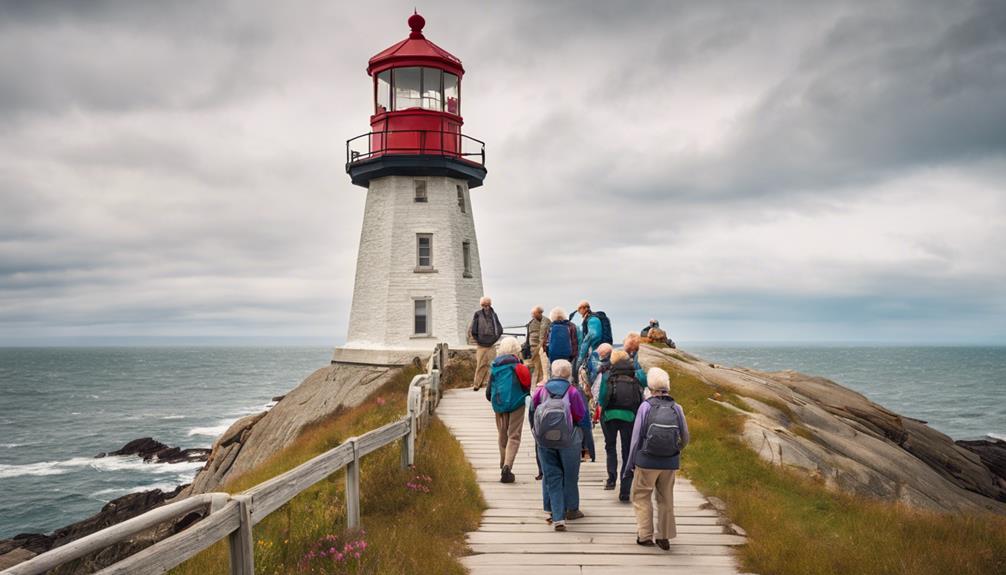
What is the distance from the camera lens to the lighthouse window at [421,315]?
90.1 feet

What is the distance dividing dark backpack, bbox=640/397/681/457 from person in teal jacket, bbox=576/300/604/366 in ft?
18.6

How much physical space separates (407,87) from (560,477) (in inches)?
862

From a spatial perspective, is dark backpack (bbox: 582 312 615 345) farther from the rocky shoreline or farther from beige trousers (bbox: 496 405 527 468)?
the rocky shoreline

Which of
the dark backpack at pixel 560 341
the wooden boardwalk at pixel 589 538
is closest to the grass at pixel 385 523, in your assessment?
the wooden boardwalk at pixel 589 538

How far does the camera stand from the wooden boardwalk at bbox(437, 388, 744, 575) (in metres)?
7.68

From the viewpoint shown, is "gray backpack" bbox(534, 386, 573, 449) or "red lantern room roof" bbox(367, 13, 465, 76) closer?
"gray backpack" bbox(534, 386, 573, 449)

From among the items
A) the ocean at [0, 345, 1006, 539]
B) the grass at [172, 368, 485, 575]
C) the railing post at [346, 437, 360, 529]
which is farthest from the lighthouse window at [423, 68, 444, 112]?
the ocean at [0, 345, 1006, 539]

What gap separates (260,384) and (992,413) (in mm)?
86814

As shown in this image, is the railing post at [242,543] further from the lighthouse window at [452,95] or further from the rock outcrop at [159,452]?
the rock outcrop at [159,452]

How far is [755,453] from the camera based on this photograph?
1281cm

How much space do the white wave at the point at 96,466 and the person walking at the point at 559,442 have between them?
34.8 m

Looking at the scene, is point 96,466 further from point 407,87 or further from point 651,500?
point 651,500

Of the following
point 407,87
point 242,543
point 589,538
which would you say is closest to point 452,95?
point 407,87

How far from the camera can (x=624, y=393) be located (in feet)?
32.1
